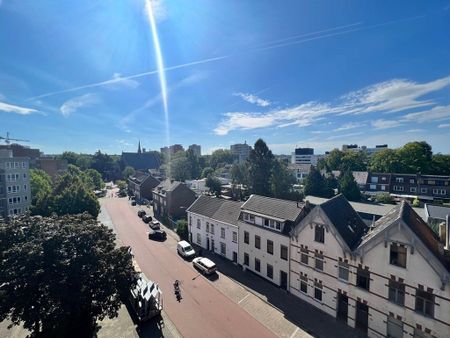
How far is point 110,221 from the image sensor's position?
159ft

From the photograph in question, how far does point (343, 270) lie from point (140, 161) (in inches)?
5296

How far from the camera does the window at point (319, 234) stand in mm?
19372

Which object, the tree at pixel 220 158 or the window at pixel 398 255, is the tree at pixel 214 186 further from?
the tree at pixel 220 158

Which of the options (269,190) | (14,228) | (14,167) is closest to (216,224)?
(14,228)

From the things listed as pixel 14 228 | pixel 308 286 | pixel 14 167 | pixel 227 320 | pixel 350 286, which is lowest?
pixel 227 320

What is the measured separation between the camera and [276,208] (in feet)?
82.0

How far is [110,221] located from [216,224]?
29898 millimetres

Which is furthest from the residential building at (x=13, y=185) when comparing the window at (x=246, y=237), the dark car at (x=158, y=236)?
the window at (x=246, y=237)

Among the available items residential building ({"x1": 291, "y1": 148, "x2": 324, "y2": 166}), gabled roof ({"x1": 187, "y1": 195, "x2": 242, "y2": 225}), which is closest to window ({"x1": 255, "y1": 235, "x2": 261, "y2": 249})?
gabled roof ({"x1": 187, "y1": 195, "x2": 242, "y2": 225})

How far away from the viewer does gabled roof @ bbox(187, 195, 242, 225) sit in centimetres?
2991

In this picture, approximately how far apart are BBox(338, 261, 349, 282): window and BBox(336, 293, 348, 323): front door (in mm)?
1498

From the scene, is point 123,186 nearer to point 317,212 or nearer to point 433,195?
point 317,212

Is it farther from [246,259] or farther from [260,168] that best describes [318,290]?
[260,168]

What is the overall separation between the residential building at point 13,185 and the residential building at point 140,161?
79846mm
